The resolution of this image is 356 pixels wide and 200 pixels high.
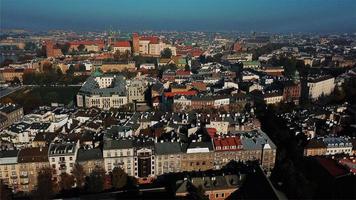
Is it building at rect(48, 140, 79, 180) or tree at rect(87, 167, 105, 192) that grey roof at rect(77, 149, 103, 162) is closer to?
building at rect(48, 140, 79, 180)

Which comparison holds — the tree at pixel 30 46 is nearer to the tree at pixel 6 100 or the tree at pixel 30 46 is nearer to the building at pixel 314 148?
the tree at pixel 6 100

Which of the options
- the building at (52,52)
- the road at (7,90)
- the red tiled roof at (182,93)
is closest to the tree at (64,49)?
the building at (52,52)

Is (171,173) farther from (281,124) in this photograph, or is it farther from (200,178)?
(281,124)

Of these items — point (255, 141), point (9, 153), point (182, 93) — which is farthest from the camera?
point (182, 93)

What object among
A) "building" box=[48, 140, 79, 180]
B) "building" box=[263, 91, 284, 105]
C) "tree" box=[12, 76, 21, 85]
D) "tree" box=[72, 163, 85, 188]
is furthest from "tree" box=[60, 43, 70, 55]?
"tree" box=[72, 163, 85, 188]

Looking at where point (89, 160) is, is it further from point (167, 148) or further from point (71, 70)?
point (71, 70)

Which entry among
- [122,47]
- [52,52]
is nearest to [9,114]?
[52,52]
